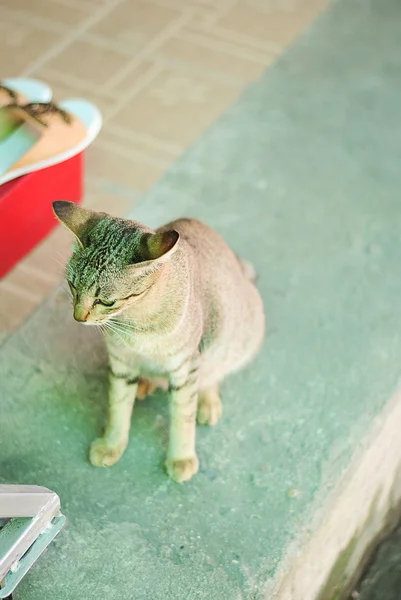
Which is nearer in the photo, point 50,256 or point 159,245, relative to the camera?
point 159,245

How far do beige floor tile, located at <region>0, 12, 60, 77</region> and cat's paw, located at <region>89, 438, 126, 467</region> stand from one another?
1.80m

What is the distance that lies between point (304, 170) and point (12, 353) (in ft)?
4.10

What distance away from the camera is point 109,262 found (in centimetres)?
142

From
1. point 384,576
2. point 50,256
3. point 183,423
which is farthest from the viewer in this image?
point 50,256

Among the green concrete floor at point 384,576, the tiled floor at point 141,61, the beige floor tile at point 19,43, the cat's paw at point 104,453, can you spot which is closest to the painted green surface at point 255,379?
the cat's paw at point 104,453

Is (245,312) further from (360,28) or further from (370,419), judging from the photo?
(360,28)

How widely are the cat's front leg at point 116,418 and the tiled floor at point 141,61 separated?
79 cm

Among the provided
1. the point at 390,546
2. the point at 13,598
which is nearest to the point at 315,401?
the point at 390,546

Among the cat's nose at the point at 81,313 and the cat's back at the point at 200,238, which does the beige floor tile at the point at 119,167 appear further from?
the cat's nose at the point at 81,313

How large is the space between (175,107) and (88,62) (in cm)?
46

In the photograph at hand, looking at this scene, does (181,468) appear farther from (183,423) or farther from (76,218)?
(76,218)

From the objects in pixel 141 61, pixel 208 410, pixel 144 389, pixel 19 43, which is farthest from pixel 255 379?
pixel 19 43

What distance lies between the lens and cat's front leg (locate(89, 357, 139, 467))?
1.78 metres

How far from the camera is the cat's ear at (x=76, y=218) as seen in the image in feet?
4.85
